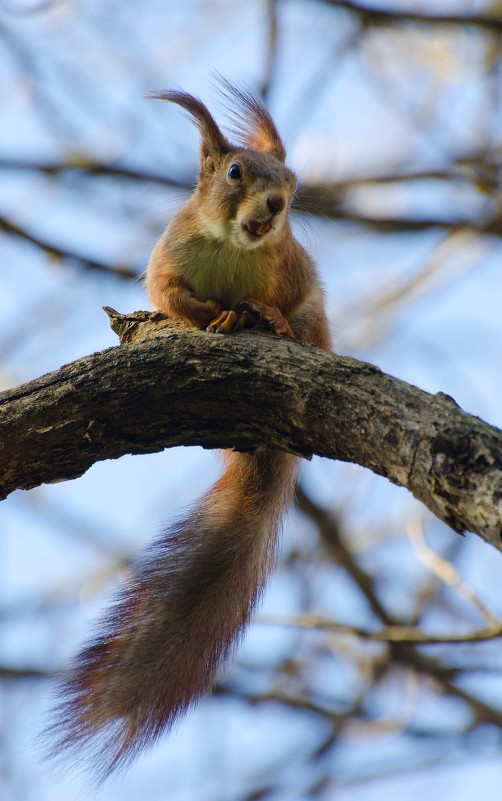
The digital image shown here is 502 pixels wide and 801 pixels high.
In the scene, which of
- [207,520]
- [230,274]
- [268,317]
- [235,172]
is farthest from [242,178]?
[207,520]

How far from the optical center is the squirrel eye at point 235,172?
331 cm

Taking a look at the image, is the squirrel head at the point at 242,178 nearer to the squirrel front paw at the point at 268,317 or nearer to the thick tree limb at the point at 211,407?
the squirrel front paw at the point at 268,317

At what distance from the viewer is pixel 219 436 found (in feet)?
7.95

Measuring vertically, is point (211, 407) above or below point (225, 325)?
below

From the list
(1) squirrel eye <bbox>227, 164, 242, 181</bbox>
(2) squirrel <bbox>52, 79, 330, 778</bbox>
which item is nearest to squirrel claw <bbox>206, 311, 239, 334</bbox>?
(2) squirrel <bbox>52, 79, 330, 778</bbox>

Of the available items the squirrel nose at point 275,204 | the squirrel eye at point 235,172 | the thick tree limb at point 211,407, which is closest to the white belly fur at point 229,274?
the squirrel nose at point 275,204

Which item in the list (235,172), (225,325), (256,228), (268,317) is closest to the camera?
(225,325)

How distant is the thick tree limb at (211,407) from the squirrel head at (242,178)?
618 millimetres

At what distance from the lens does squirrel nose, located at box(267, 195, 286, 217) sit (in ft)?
10.2

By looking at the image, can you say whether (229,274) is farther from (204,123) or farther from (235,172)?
(204,123)

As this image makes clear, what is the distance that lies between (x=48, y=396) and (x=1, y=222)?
2570mm

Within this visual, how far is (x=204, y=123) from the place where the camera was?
3551mm

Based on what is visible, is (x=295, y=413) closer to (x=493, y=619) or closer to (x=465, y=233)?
(x=493, y=619)

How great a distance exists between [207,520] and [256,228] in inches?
38.1
